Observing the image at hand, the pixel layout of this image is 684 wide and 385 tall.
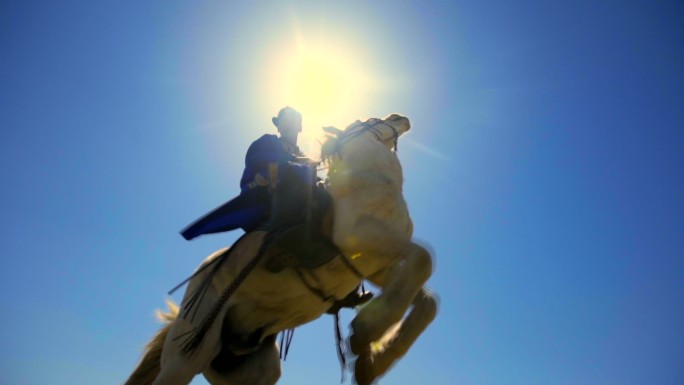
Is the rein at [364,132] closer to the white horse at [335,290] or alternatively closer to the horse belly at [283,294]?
the white horse at [335,290]

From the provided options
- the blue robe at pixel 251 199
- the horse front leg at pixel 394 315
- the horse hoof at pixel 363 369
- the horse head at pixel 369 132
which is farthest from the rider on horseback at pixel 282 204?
the horse hoof at pixel 363 369

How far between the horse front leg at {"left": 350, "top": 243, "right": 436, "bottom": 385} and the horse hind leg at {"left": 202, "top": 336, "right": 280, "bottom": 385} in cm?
101

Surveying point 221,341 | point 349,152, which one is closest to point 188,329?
point 221,341

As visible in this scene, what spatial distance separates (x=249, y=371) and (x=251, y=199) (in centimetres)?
106

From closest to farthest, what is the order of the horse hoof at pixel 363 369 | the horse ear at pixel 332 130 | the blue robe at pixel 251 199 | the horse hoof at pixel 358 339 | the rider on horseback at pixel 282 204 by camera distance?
the horse hoof at pixel 358 339 < the horse hoof at pixel 363 369 < the rider on horseback at pixel 282 204 < the horse ear at pixel 332 130 < the blue robe at pixel 251 199

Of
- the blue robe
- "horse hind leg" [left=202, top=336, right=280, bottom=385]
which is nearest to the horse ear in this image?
the blue robe

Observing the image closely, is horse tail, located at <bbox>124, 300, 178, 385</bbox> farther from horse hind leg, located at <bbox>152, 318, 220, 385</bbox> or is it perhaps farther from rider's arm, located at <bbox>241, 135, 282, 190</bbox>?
rider's arm, located at <bbox>241, 135, 282, 190</bbox>

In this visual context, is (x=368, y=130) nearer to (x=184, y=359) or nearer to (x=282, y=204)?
(x=282, y=204)

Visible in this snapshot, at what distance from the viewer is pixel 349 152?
2.46 meters

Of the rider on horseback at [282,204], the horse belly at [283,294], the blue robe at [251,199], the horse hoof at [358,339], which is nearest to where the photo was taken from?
the horse hoof at [358,339]

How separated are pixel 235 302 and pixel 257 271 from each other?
0.73 ft

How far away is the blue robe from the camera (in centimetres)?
280

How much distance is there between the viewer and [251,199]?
112 inches

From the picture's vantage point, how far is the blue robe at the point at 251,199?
2799 millimetres
